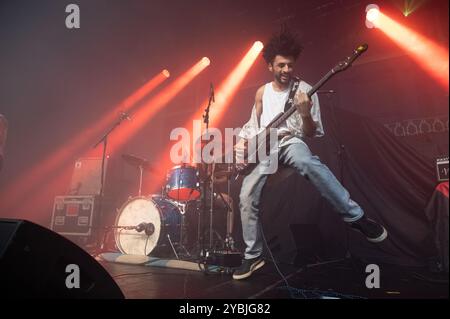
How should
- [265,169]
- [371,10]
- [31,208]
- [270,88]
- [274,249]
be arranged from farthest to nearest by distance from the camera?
[31,208] → [371,10] → [274,249] → [270,88] → [265,169]

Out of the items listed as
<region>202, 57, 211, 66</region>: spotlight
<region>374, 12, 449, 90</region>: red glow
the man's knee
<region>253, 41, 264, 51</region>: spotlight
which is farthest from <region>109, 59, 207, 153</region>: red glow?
Answer: the man's knee

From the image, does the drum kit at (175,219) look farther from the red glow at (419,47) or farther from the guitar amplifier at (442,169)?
the red glow at (419,47)

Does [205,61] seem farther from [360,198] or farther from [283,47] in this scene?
[360,198]

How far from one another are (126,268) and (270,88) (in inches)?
109

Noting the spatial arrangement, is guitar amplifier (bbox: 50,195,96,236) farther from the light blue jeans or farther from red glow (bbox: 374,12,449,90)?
red glow (bbox: 374,12,449,90)

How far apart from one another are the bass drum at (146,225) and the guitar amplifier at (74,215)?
87 centimetres

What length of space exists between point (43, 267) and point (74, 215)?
176 inches

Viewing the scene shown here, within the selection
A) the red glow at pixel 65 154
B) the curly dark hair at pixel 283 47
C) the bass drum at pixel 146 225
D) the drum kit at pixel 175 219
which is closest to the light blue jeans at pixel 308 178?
the drum kit at pixel 175 219

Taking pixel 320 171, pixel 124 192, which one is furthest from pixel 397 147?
pixel 124 192

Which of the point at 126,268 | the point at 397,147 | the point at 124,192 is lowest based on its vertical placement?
the point at 126,268

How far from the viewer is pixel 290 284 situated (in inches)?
95.7

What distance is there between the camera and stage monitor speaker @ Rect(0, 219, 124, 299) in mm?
1152
